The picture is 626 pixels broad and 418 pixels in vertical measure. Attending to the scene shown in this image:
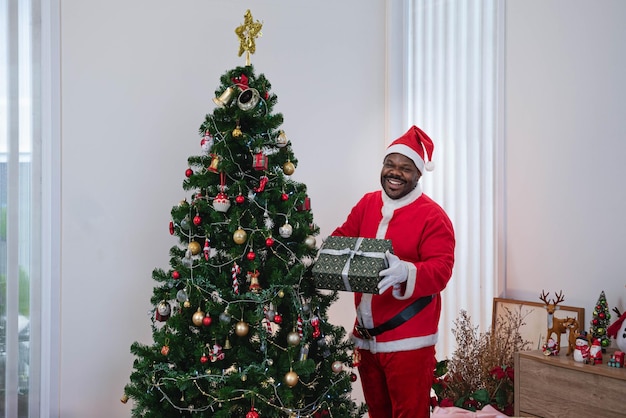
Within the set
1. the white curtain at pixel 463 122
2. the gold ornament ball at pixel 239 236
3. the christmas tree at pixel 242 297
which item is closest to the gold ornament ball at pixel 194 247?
the christmas tree at pixel 242 297

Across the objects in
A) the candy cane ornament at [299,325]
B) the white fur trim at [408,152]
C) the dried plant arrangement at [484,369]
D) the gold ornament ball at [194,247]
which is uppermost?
the white fur trim at [408,152]

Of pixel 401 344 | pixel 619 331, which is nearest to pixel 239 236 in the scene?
Answer: pixel 401 344

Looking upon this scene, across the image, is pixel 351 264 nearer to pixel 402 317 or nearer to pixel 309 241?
pixel 309 241

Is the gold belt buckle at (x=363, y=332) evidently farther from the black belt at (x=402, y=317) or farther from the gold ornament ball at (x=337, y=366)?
the gold ornament ball at (x=337, y=366)

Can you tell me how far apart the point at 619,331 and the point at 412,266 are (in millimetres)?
821

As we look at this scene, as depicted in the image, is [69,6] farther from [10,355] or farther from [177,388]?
[177,388]

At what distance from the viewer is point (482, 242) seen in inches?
143

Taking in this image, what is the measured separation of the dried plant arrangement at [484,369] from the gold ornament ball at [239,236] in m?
1.16

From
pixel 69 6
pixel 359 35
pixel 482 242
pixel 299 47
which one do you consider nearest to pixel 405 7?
pixel 359 35

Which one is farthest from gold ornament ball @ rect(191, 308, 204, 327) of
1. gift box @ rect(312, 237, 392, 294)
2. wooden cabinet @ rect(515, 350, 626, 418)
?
wooden cabinet @ rect(515, 350, 626, 418)

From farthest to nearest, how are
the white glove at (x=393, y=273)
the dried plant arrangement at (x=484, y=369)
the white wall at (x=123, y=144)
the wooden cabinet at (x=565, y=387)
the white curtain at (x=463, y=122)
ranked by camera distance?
the white curtain at (x=463, y=122), the white wall at (x=123, y=144), the dried plant arrangement at (x=484, y=369), the white glove at (x=393, y=273), the wooden cabinet at (x=565, y=387)

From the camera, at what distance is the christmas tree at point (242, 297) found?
8.29 ft

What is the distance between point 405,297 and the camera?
2.67 meters

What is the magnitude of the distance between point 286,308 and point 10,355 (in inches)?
55.6
